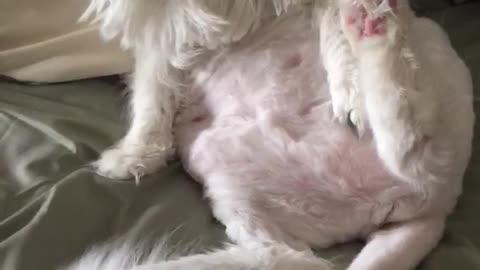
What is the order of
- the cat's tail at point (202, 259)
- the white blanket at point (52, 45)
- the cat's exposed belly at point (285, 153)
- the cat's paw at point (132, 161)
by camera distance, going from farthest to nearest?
the white blanket at point (52, 45) < the cat's paw at point (132, 161) < the cat's exposed belly at point (285, 153) < the cat's tail at point (202, 259)

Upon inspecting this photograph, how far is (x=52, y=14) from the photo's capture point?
1.50 m

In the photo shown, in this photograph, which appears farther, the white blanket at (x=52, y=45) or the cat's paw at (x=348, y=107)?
the white blanket at (x=52, y=45)

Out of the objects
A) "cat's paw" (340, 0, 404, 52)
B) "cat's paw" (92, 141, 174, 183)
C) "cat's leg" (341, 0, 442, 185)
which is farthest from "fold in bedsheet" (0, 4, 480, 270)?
"cat's paw" (340, 0, 404, 52)

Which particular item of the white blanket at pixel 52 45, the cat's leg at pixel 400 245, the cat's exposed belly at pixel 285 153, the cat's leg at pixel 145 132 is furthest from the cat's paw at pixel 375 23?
the white blanket at pixel 52 45

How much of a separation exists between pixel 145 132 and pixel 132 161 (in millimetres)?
68

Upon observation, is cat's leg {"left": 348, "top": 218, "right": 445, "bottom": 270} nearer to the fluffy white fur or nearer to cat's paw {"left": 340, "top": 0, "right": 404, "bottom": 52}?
the fluffy white fur

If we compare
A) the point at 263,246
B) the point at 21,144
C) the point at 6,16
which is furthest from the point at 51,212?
the point at 6,16

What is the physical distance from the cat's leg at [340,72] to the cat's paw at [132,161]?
1.01 feet

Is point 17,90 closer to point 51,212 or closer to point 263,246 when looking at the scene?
point 51,212

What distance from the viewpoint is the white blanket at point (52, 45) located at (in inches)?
55.7

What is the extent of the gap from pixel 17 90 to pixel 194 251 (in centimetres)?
58

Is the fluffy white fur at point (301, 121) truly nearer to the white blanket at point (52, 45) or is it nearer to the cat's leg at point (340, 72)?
the cat's leg at point (340, 72)

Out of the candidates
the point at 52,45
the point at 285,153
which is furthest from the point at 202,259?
the point at 52,45

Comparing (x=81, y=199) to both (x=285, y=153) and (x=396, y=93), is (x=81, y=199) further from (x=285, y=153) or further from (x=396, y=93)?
(x=396, y=93)
